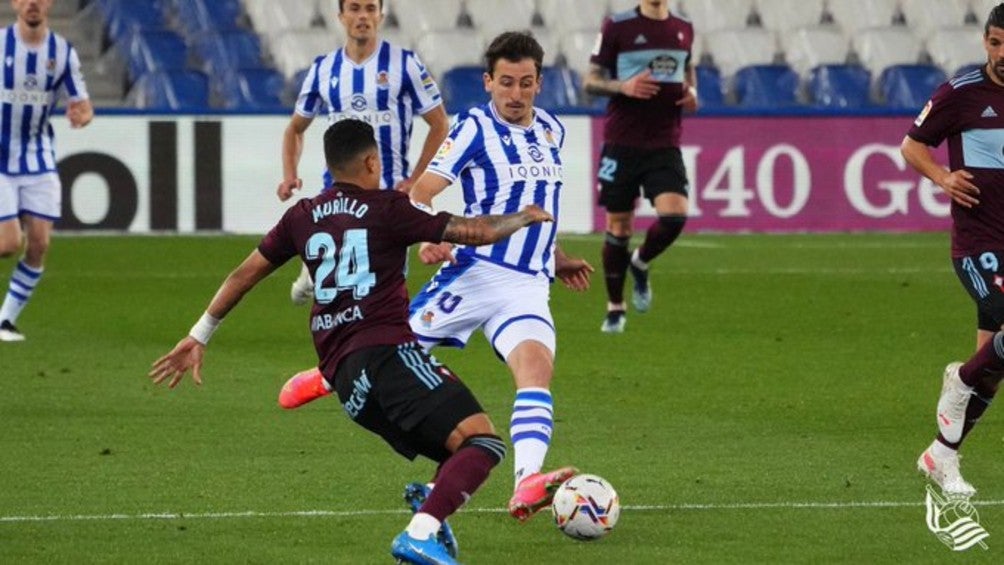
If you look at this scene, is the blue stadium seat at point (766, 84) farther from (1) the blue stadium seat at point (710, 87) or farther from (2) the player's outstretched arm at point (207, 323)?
(2) the player's outstretched arm at point (207, 323)

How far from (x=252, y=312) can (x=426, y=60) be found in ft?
29.4

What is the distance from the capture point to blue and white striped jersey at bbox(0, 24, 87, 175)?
13.7 meters

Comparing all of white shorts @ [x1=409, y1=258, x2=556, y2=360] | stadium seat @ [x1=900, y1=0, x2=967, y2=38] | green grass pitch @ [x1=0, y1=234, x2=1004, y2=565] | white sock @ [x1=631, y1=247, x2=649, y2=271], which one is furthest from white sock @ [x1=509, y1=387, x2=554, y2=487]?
stadium seat @ [x1=900, y1=0, x2=967, y2=38]

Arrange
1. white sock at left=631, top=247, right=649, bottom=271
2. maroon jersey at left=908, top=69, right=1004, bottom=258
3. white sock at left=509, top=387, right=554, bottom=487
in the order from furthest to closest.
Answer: white sock at left=631, top=247, right=649, bottom=271 → maroon jersey at left=908, top=69, right=1004, bottom=258 → white sock at left=509, top=387, right=554, bottom=487

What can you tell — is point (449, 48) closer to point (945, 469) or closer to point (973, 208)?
point (973, 208)

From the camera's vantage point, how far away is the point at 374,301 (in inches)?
268

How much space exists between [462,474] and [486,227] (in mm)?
837

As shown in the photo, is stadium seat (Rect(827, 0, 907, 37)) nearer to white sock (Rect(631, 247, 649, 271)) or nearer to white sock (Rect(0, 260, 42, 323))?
white sock (Rect(631, 247, 649, 271))

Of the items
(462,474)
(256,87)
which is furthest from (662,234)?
(256,87)

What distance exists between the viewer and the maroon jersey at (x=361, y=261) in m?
6.79

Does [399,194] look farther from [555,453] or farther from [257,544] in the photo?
[555,453]

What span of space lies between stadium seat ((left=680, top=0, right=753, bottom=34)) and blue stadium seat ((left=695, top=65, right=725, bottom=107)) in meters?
1.31

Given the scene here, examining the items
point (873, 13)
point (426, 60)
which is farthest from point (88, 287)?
point (873, 13)

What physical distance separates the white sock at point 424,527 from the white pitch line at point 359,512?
1.24 metres
